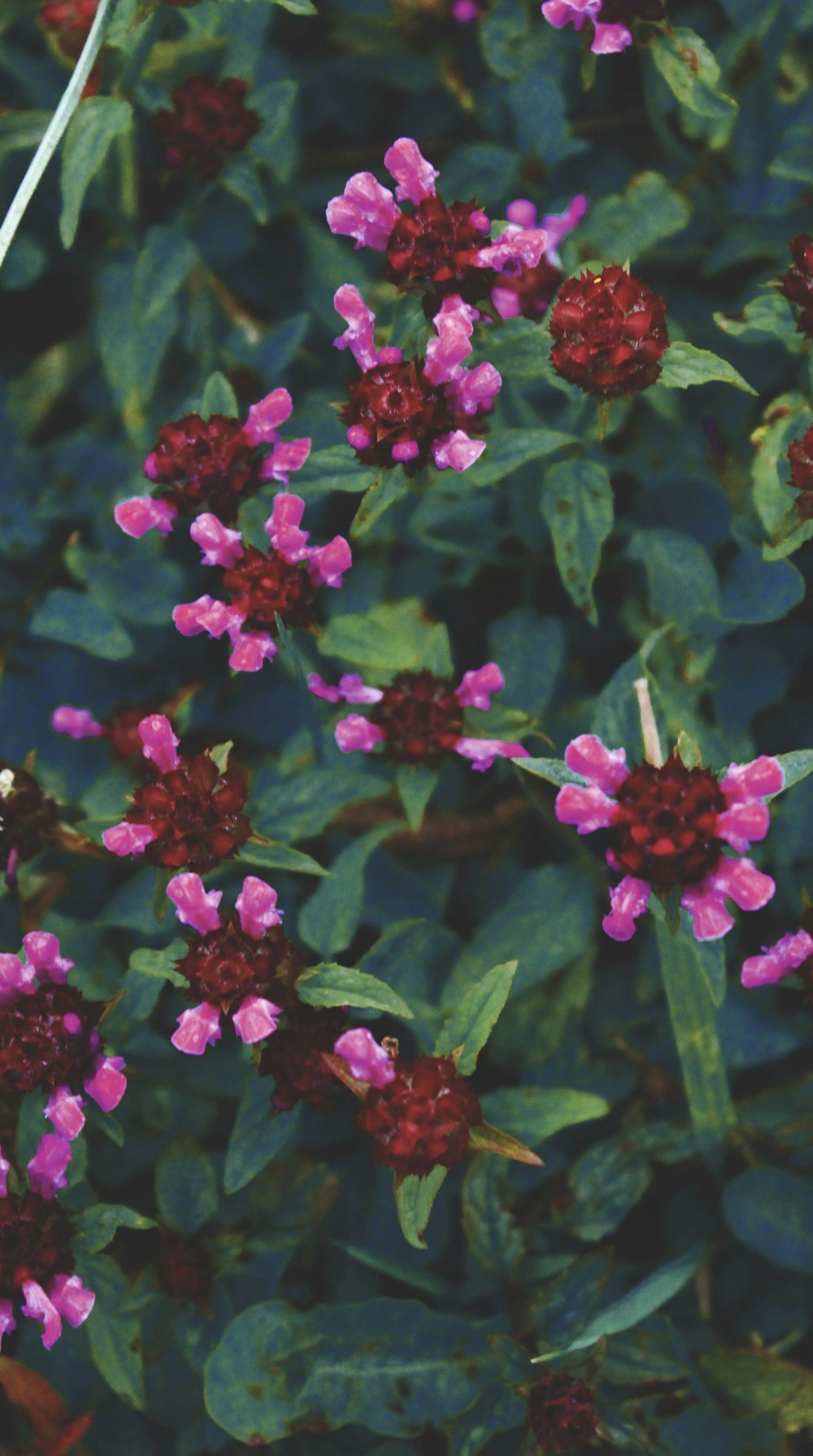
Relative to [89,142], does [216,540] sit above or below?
below

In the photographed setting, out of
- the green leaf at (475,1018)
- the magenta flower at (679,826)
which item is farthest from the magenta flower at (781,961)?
the green leaf at (475,1018)

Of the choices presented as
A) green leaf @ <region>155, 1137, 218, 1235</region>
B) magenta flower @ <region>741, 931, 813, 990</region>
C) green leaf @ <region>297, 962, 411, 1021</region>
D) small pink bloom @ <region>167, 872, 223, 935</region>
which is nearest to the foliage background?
green leaf @ <region>155, 1137, 218, 1235</region>

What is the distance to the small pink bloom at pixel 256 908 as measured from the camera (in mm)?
1671

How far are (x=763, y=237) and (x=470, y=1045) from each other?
1584 millimetres

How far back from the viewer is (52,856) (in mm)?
2443

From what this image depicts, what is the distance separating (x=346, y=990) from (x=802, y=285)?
1154 millimetres

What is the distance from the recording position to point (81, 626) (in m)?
2.30

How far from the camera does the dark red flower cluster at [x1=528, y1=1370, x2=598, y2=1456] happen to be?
1768 mm

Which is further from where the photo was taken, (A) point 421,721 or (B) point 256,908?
(A) point 421,721

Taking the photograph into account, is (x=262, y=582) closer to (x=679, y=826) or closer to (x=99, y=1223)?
(x=679, y=826)

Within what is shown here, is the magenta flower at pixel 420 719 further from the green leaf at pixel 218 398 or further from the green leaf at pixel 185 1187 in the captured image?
the green leaf at pixel 185 1187

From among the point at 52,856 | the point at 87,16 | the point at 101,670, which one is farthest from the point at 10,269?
the point at 52,856

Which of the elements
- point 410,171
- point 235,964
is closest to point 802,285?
point 410,171

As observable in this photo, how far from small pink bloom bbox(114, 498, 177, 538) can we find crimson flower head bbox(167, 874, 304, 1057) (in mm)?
553
